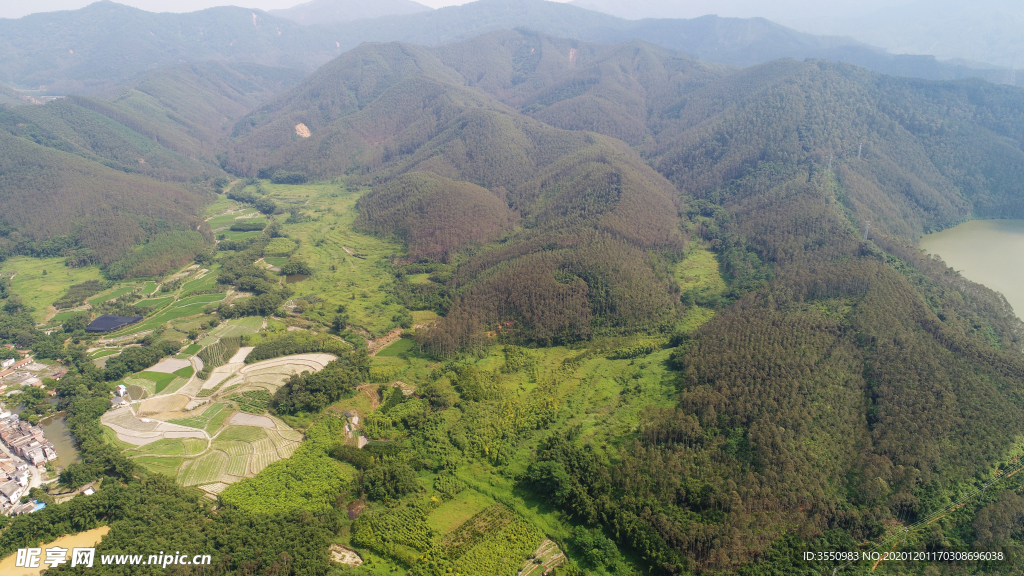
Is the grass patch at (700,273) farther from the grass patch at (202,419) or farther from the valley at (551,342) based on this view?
the grass patch at (202,419)

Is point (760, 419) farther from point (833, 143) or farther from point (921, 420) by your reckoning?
point (833, 143)

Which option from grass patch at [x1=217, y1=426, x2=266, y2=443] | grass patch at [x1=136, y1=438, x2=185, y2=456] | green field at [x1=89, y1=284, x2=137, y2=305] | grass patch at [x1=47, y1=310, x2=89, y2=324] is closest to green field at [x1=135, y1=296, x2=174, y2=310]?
green field at [x1=89, y1=284, x2=137, y2=305]

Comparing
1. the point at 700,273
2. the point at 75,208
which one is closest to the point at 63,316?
the point at 75,208

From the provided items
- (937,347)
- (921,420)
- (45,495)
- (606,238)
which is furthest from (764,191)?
(45,495)

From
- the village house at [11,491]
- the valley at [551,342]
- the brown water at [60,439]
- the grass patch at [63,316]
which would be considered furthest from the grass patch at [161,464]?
the grass patch at [63,316]

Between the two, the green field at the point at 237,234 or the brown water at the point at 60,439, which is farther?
the green field at the point at 237,234

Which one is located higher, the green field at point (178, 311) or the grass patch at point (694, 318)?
the grass patch at point (694, 318)

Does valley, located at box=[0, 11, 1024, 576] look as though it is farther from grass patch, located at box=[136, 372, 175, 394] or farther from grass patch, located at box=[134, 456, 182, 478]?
grass patch, located at box=[136, 372, 175, 394]

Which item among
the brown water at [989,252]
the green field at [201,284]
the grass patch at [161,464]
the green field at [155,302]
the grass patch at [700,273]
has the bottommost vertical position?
the grass patch at [161,464]
